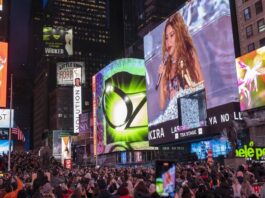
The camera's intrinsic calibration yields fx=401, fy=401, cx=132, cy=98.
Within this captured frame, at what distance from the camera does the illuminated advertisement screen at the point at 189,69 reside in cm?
4803

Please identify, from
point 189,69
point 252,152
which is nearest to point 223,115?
point 252,152

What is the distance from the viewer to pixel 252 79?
156 feet

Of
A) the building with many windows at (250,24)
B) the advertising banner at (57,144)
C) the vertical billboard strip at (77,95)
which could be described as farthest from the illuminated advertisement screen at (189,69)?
the advertising banner at (57,144)

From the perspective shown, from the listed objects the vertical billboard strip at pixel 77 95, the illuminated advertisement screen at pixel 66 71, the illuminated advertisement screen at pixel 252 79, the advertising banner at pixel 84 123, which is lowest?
the illuminated advertisement screen at pixel 252 79

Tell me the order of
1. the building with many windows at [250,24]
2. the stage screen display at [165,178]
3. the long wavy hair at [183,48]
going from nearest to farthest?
the stage screen display at [165,178] → the long wavy hair at [183,48] → the building with many windows at [250,24]

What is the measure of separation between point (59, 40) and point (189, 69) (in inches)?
4335

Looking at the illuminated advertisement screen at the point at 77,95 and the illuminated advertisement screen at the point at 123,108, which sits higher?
the illuminated advertisement screen at the point at 77,95

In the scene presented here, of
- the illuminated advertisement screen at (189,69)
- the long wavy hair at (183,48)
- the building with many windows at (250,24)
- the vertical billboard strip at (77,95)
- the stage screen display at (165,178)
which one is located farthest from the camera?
the vertical billboard strip at (77,95)

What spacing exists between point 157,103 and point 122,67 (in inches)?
1147

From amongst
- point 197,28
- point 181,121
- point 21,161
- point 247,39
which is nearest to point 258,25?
point 247,39

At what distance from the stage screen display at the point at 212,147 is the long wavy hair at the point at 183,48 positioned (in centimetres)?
1104

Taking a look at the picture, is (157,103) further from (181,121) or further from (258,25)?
(258,25)

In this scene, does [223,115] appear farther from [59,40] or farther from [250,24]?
[59,40]

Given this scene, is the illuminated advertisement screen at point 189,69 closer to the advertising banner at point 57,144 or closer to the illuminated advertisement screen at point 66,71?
the illuminated advertisement screen at point 66,71
